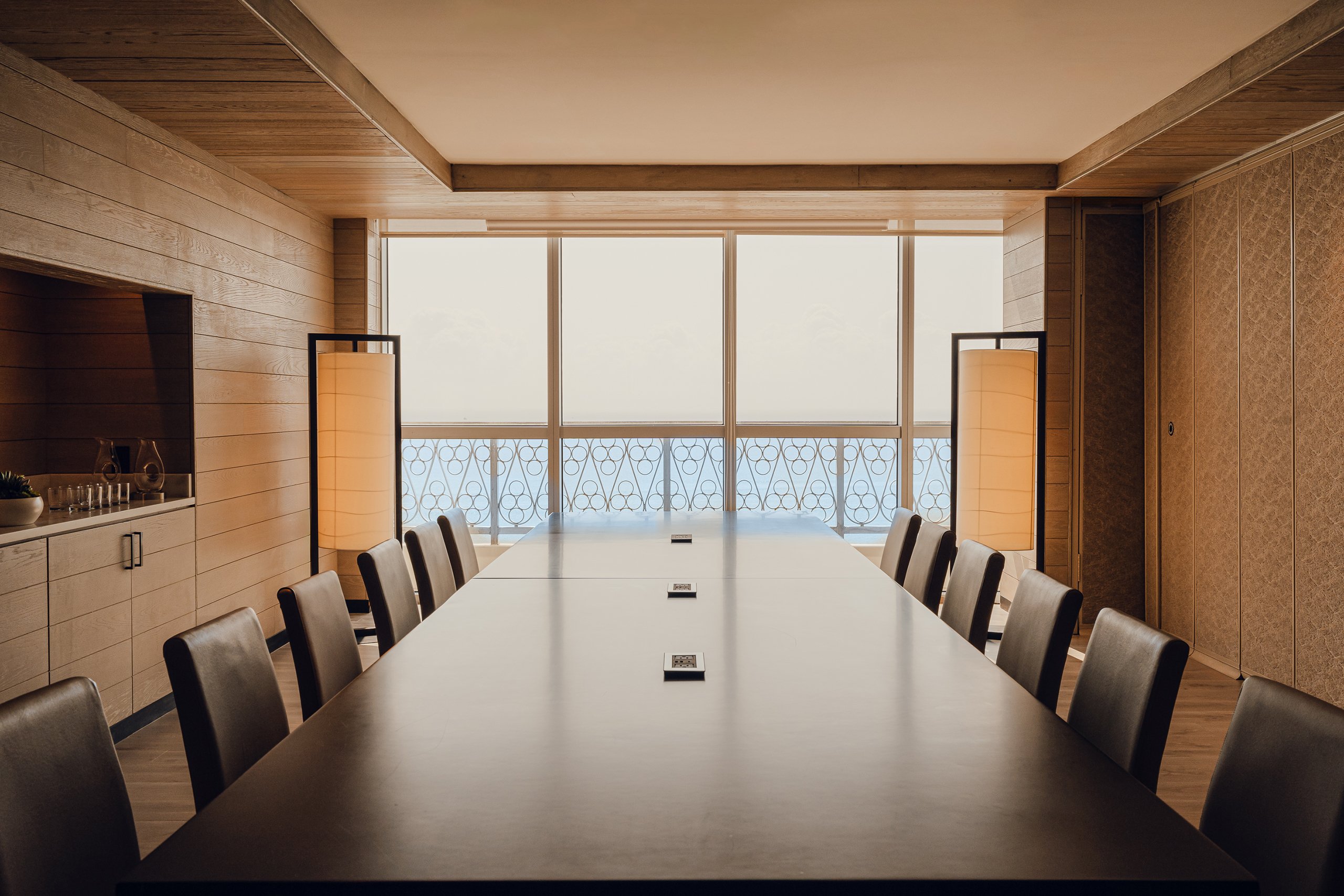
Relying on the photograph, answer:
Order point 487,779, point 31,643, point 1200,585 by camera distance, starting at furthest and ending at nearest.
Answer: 1. point 1200,585
2. point 31,643
3. point 487,779

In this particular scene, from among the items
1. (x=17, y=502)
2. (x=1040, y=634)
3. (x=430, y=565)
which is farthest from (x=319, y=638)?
(x=1040, y=634)

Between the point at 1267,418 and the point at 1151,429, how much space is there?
106 centimetres

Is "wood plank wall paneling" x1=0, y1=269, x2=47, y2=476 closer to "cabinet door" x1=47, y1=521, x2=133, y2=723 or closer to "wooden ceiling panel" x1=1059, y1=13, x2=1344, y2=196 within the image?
"cabinet door" x1=47, y1=521, x2=133, y2=723

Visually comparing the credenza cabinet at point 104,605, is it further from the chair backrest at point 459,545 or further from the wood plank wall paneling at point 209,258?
the chair backrest at point 459,545

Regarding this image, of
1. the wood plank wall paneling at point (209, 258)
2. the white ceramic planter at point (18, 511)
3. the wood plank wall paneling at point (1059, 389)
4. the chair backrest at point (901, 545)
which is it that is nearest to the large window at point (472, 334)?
the wood plank wall paneling at point (209, 258)

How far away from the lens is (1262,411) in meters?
4.15

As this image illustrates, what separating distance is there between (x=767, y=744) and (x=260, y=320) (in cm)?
414

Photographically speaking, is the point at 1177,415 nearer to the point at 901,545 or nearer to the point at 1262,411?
the point at 1262,411

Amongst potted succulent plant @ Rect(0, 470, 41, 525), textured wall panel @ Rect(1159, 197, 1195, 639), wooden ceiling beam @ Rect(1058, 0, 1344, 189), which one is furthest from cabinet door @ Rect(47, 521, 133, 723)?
textured wall panel @ Rect(1159, 197, 1195, 639)

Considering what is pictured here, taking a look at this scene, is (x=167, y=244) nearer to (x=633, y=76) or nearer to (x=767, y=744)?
(x=633, y=76)

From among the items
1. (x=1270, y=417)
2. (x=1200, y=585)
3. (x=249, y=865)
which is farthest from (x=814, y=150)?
(x=249, y=865)

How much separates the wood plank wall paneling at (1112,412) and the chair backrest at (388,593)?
402cm

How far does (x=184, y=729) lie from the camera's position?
5.56ft

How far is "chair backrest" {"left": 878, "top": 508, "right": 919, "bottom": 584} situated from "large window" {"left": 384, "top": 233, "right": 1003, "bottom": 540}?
93.7 inches
